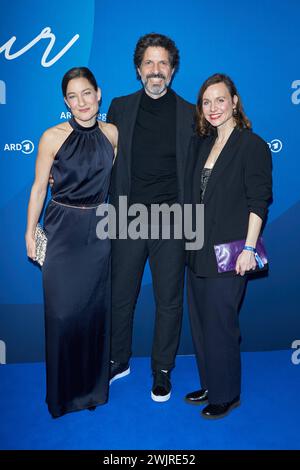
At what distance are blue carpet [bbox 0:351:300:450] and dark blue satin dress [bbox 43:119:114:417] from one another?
170 mm

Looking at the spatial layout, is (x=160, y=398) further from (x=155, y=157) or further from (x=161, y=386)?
(x=155, y=157)

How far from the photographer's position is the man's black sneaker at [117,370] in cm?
296

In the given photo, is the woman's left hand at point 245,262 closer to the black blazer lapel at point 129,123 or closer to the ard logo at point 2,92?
the black blazer lapel at point 129,123

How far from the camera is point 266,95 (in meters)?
3.02

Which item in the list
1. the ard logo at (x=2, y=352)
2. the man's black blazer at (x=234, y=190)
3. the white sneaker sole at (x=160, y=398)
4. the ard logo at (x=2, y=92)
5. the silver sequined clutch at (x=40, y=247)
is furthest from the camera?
the ard logo at (x=2, y=352)

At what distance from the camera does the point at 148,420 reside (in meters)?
2.53

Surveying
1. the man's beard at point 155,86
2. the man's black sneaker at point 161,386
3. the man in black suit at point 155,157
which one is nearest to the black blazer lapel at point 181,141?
the man in black suit at point 155,157

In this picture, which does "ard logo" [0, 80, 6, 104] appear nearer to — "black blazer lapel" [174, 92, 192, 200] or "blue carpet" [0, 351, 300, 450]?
"black blazer lapel" [174, 92, 192, 200]

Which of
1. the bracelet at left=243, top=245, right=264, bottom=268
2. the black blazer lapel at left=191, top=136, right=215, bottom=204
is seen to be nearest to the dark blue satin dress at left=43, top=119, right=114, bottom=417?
the black blazer lapel at left=191, top=136, right=215, bottom=204

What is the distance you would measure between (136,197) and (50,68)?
1040 millimetres

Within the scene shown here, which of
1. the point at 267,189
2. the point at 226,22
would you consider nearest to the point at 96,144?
the point at 267,189

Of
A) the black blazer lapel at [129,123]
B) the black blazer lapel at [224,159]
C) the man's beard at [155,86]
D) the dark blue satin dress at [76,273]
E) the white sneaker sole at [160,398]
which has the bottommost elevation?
the white sneaker sole at [160,398]

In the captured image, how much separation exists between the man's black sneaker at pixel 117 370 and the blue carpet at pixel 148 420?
0.11 ft

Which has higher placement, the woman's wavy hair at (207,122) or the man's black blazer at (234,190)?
the woman's wavy hair at (207,122)
